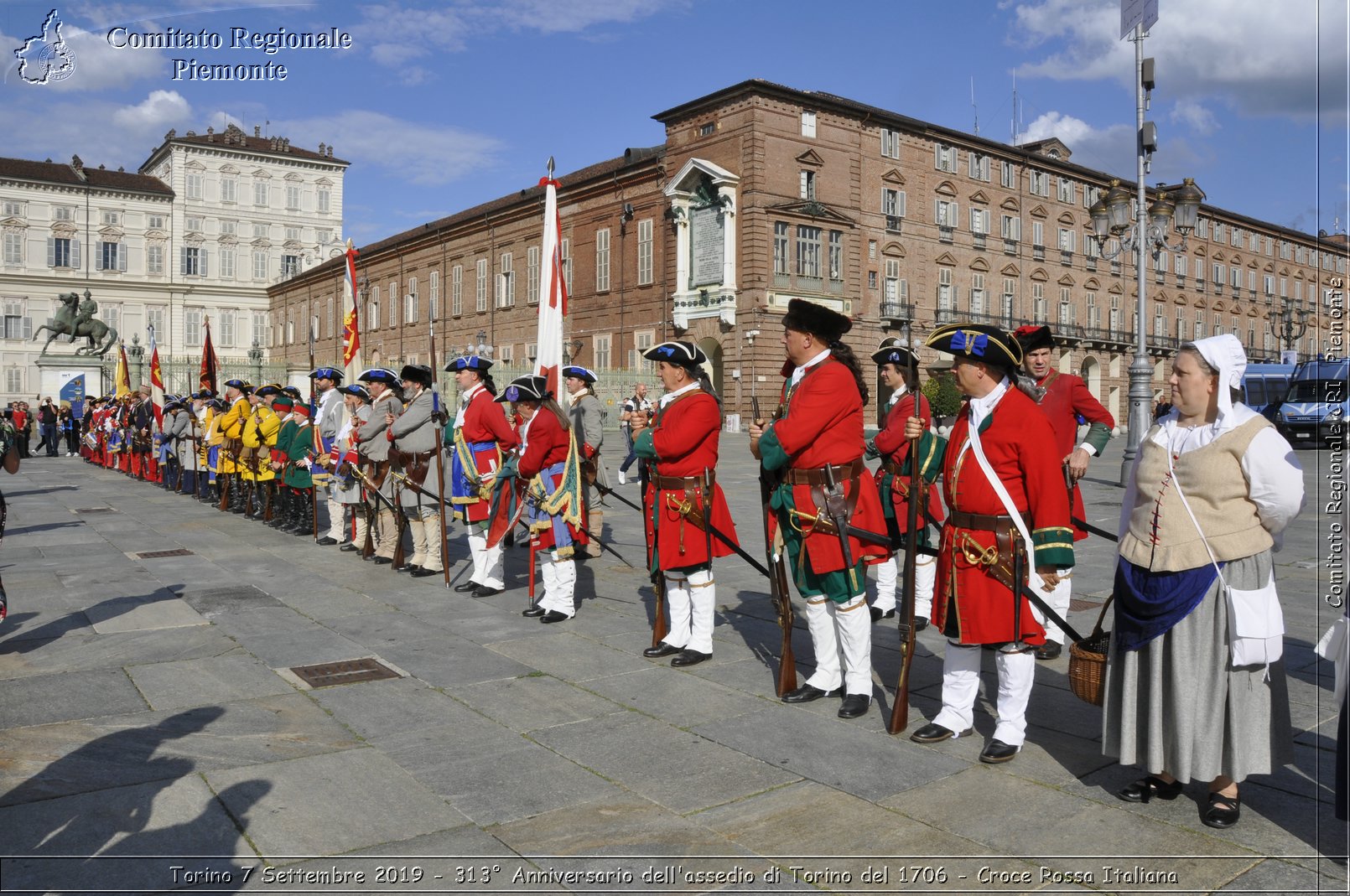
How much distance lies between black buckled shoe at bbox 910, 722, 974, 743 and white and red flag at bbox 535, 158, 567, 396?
5.29 metres

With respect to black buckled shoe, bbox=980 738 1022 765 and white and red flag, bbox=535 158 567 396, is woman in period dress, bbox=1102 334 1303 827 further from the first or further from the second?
white and red flag, bbox=535 158 567 396

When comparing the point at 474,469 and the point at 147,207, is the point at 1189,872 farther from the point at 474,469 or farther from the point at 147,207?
the point at 147,207

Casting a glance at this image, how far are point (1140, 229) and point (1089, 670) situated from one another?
1541 centimetres

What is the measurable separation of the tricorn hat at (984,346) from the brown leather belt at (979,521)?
714mm

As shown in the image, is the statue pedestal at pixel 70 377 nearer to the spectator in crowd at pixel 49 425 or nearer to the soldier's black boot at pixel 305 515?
the spectator in crowd at pixel 49 425

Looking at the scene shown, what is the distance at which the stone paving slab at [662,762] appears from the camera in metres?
4.45

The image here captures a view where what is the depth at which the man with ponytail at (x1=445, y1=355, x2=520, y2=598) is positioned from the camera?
927 cm

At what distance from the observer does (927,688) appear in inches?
239

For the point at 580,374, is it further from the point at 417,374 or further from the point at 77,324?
the point at 77,324

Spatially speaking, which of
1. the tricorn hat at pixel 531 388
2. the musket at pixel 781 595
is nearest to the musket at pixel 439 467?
the tricorn hat at pixel 531 388

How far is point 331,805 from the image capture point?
4.31m

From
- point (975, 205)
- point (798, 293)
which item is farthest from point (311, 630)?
point (975, 205)

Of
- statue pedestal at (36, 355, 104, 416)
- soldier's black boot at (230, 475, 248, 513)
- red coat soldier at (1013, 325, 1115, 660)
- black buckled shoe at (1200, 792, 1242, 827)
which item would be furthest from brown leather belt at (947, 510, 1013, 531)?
statue pedestal at (36, 355, 104, 416)

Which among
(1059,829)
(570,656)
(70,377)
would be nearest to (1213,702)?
(1059,829)
